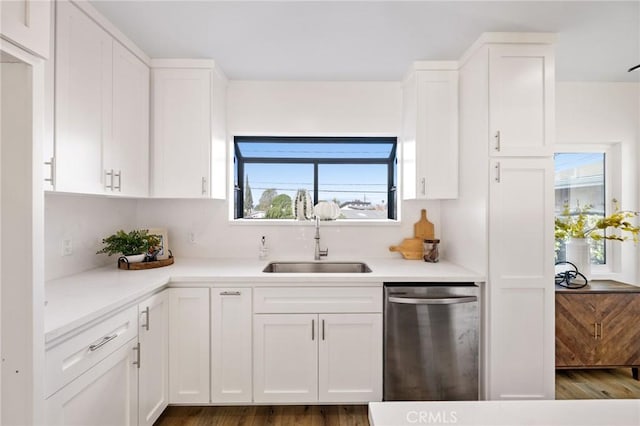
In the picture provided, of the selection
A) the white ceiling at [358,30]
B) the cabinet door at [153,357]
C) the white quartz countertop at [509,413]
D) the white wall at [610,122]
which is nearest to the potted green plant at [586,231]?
the white wall at [610,122]

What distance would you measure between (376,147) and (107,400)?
2.65 metres

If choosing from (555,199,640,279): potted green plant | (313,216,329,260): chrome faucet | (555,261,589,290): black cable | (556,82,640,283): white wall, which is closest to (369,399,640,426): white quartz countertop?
(313,216,329,260): chrome faucet

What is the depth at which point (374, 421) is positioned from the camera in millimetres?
629

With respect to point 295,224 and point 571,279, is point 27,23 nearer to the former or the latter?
point 295,224

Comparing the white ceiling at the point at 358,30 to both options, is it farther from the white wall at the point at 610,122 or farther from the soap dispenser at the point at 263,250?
the soap dispenser at the point at 263,250

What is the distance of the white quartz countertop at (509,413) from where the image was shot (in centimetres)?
63

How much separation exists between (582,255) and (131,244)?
3.53 m

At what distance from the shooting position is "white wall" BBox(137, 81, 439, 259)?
2730 mm

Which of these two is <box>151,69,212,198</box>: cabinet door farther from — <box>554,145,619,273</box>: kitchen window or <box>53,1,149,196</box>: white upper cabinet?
<box>554,145,619,273</box>: kitchen window

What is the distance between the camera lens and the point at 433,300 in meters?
2.00

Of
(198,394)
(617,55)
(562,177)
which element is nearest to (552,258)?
(562,177)

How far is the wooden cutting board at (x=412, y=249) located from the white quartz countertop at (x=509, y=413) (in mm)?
1981

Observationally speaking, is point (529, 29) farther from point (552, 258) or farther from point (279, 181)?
point (279, 181)

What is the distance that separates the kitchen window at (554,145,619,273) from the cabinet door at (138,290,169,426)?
325cm
